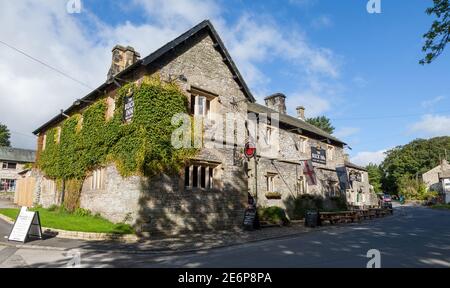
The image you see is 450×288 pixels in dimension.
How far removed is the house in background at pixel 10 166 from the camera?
48188 mm

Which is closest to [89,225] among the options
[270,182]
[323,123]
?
[270,182]

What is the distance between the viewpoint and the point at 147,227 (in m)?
12.8

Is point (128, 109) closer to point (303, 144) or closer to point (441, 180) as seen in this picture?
point (303, 144)

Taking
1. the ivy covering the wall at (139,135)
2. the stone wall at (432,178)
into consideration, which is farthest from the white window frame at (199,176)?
the stone wall at (432,178)

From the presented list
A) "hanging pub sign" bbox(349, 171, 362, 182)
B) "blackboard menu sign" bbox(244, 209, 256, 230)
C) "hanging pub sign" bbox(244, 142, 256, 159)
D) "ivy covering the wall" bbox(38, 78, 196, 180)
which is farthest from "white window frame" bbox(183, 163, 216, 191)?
"hanging pub sign" bbox(349, 171, 362, 182)

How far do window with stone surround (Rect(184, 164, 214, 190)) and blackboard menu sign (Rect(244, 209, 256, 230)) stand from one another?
2.21m

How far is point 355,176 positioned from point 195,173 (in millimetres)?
24994

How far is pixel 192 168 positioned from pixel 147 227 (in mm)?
3514

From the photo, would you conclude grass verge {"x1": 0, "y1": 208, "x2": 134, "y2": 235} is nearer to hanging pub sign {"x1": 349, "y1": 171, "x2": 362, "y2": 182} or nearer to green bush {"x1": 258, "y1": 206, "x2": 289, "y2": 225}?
green bush {"x1": 258, "y1": 206, "x2": 289, "y2": 225}

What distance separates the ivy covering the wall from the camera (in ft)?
44.3

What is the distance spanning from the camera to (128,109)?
47.2 feet

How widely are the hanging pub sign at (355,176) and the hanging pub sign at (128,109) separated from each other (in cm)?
2620
